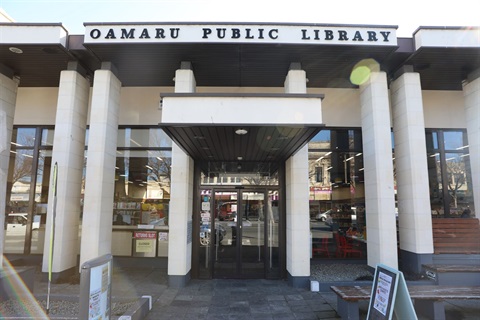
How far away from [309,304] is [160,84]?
6.65m

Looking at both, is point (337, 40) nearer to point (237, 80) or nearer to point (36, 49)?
point (237, 80)

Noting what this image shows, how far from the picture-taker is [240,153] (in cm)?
685

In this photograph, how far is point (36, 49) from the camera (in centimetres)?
691

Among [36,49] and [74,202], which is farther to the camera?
[74,202]

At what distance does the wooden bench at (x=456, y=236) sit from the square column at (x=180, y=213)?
5.77m

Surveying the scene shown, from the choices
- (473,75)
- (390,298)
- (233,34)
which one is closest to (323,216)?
(390,298)

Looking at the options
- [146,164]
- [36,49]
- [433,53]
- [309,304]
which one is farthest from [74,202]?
[433,53]

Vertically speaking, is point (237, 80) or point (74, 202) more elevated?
point (237, 80)

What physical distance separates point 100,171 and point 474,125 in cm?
950

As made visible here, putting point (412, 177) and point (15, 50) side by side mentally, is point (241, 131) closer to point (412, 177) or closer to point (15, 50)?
point (412, 177)

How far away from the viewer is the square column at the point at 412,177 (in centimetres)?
701

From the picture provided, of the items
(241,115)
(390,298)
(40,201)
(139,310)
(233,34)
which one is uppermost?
(233,34)

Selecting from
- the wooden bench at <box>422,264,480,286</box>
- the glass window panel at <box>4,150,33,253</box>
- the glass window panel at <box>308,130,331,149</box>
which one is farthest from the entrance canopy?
the glass window panel at <box>4,150,33,253</box>

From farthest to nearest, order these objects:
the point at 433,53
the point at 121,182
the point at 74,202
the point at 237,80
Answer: the point at 121,182 < the point at 237,80 < the point at 74,202 < the point at 433,53
